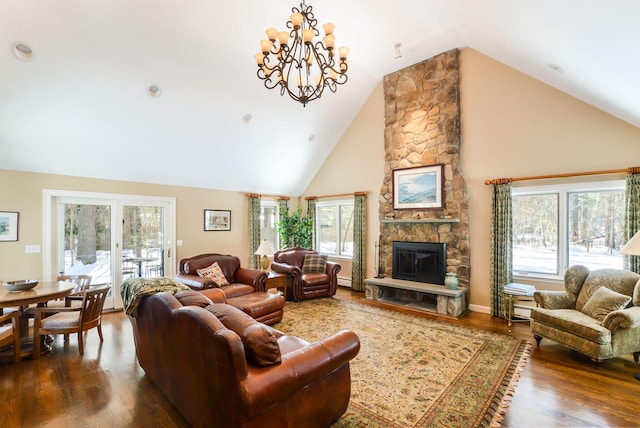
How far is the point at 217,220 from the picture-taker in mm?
6590

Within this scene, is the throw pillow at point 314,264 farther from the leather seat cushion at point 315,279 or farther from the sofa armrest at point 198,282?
the sofa armrest at point 198,282

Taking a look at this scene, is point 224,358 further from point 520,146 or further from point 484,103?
point 484,103

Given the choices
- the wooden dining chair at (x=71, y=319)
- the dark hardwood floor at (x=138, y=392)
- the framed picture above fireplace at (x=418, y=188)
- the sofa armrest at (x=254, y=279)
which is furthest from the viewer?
the framed picture above fireplace at (x=418, y=188)

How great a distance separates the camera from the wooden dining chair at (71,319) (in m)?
3.41

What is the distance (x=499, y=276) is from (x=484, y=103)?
2.93m

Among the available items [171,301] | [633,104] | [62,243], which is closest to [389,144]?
[633,104]

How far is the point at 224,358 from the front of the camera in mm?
1722

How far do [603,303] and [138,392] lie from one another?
501cm

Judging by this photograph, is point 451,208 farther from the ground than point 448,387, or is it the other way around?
point 451,208

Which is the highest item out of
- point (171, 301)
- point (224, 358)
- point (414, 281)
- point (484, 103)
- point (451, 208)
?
point (484, 103)

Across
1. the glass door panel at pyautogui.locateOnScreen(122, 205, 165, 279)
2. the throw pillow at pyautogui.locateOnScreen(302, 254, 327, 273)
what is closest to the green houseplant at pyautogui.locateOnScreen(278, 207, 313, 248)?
the throw pillow at pyautogui.locateOnScreen(302, 254, 327, 273)

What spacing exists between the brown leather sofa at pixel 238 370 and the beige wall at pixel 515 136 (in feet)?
13.0

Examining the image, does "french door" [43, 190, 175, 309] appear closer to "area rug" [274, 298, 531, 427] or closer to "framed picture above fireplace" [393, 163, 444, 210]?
"area rug" [274, 298, 531, 427]

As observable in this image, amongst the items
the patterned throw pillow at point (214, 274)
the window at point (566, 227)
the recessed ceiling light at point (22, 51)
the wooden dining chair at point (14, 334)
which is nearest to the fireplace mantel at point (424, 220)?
the window at point (566, 227)
